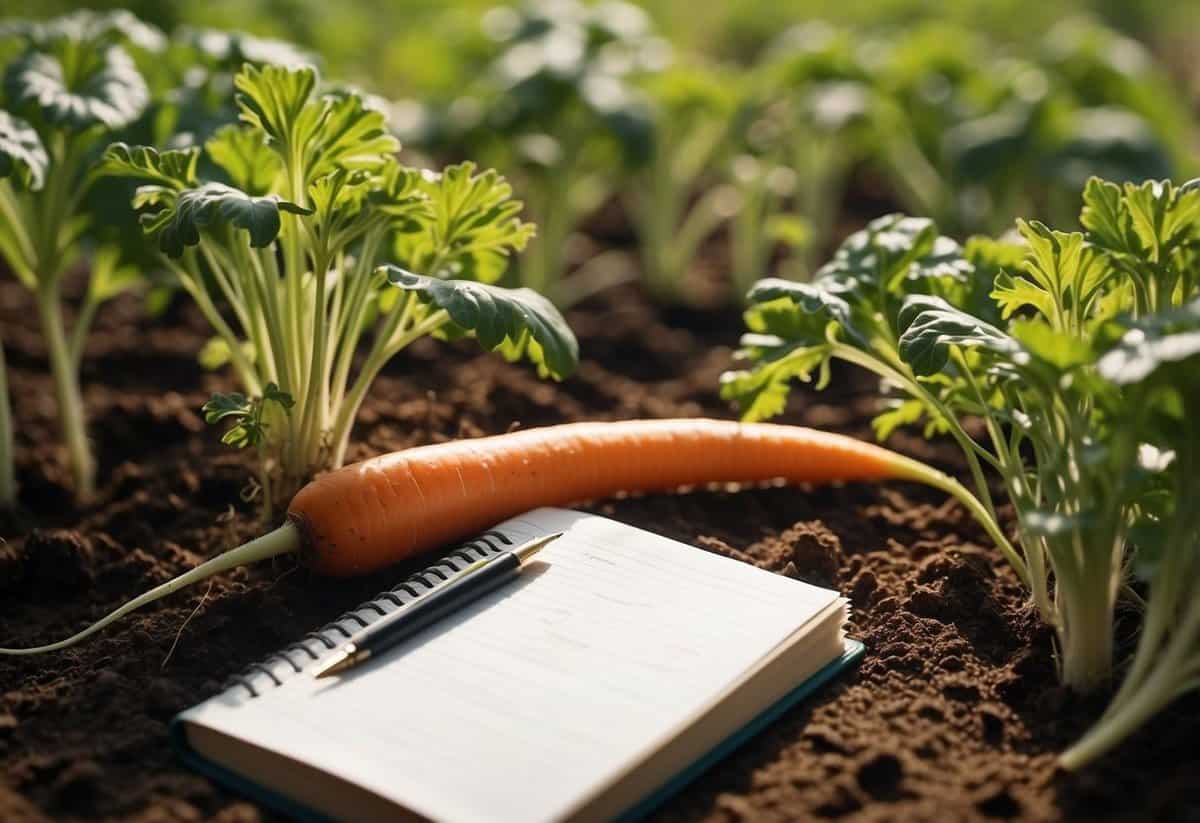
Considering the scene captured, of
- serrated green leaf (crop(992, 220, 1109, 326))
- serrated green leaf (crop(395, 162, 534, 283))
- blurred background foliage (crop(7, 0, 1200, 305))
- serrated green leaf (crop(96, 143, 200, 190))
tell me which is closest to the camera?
serrated green leaf (crop(992, 220, 1109, 326))

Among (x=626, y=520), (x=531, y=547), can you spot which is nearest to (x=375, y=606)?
(x=531, y=547)

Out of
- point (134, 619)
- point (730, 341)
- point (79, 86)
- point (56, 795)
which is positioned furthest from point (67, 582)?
point (730, 341)

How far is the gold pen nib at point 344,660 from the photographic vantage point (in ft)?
6.52

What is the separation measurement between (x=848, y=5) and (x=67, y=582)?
4540mm

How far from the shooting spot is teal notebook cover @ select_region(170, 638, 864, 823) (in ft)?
6.07

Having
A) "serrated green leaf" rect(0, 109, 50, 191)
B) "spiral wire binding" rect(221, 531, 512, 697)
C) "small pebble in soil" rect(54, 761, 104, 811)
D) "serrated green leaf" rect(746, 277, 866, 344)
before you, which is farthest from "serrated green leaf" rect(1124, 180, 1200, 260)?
"serrated green leaf" rect(0, 109, 50, 191)

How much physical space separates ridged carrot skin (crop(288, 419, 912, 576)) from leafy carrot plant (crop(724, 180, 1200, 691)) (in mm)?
196

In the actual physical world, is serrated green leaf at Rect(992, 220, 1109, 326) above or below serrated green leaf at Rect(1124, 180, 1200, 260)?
below

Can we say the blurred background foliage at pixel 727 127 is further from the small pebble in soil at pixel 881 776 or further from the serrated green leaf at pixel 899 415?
the small pebble in soil at pixel 881 776

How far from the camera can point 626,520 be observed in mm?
→ 2658

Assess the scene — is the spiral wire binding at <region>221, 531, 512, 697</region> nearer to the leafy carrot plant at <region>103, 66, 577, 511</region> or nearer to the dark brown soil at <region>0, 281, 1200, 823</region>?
the dark brown soil at <region>0, 281, 1200, 823</region>

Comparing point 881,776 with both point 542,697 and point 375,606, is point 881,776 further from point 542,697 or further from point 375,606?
point 375,606

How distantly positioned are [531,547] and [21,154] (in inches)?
45.6

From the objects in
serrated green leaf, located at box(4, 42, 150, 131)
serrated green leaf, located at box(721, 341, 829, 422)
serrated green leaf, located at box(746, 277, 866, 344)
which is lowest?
serrated green leaf, located at box(721, 341, 829, 422)
